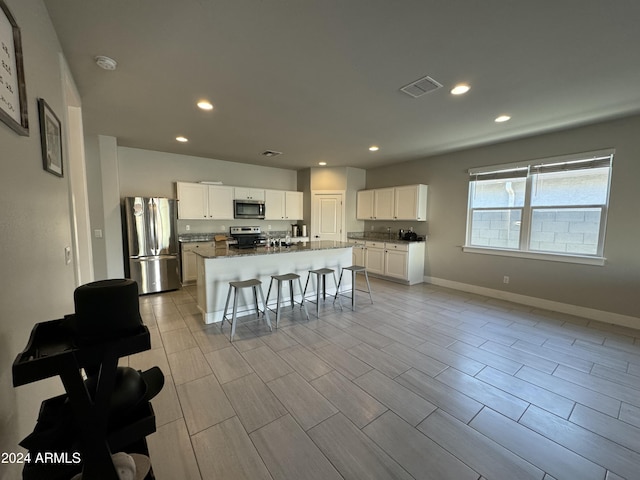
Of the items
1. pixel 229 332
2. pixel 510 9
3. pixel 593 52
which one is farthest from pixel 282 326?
pixel 593 52

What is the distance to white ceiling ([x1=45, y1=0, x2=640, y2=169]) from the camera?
5.22 ft

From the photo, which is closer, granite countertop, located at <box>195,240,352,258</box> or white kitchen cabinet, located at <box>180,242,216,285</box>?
granite countertop, located at <box>195,240,352,258</box>

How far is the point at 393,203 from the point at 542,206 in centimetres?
252

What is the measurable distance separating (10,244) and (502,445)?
8.91 ft

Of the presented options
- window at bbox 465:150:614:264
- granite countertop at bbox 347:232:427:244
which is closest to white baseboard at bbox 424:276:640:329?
window at bbox 465:150:614:264

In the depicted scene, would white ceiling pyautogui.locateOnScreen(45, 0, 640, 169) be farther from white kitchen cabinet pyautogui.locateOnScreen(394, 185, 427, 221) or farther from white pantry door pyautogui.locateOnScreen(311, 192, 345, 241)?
white pantry door pyautogui.locateOnScreen(311, 192, 345, 241)

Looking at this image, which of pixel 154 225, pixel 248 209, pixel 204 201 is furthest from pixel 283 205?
pixel 154 225

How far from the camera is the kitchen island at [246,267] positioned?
3.32 meters

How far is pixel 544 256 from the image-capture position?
13.0 feet

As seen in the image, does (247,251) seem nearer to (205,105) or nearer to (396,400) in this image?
(205,105)

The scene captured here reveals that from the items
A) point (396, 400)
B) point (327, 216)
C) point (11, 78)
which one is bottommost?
point (396, 400)

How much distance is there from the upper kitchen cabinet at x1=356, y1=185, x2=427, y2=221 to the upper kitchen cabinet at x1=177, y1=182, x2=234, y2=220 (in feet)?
10.1

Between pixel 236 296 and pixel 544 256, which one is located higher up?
pixel 544 256

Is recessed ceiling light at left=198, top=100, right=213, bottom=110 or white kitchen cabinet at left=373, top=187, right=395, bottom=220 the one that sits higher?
recessed ceiling light at left=198, top=100, right=213, bottom=110
